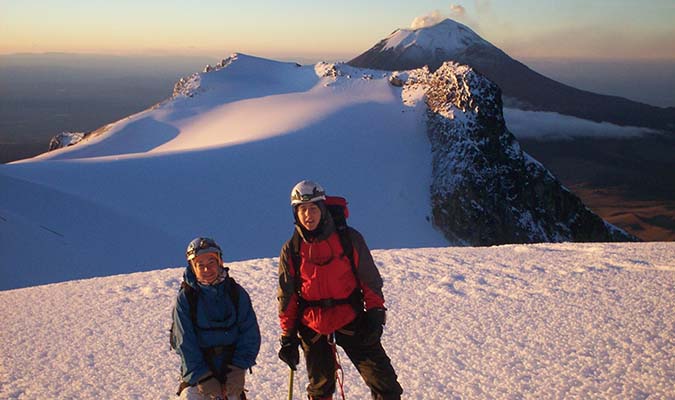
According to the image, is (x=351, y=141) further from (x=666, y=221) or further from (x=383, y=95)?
(x=666, y=221)

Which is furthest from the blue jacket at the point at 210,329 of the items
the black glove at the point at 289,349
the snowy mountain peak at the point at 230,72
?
the snowy mountain peak at the point at 230,72

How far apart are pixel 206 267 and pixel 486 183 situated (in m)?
30.0

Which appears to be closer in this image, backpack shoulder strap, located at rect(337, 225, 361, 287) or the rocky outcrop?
backpack shoulder strap, located at rect(337, 225, 361, 287)

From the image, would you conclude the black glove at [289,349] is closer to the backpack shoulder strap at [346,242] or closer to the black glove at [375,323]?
the black glove at [375,323]

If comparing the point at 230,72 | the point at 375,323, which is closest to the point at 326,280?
the point at 375,323

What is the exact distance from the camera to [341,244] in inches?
157

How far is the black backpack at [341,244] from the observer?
13.1ft

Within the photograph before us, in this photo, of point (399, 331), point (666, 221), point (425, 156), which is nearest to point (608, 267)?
point (399, 331)

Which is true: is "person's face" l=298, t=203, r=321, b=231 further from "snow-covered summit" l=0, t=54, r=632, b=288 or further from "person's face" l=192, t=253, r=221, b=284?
"snow-covered summit" l=0, t=54, r=632, b=288

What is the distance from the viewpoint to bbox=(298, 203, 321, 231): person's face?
12.9 feet

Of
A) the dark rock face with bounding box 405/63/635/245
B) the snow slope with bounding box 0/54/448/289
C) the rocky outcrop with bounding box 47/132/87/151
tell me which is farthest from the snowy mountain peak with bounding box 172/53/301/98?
the dark rock face with bounding box 405/63/635/245

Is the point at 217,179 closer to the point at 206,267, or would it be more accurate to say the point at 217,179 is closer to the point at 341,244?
the point at 341,244

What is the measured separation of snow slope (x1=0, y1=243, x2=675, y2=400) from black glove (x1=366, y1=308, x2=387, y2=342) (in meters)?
1.37

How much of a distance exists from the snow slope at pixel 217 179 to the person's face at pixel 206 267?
13.5 meters
